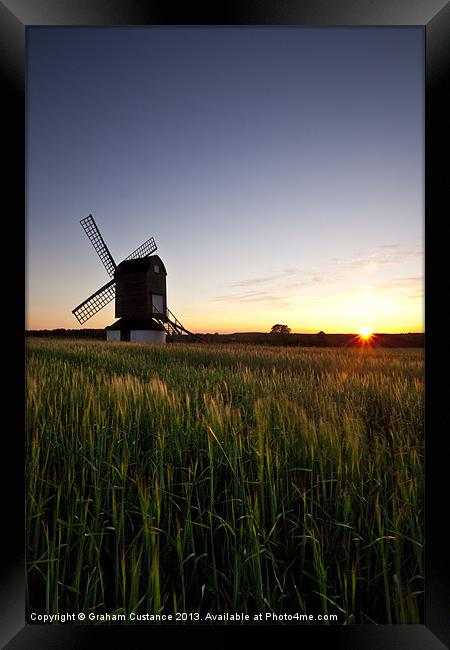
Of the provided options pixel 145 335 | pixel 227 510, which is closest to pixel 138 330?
pixel 145 335

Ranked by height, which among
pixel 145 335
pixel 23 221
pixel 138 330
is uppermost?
pixel 23 221

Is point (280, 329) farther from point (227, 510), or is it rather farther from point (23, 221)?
point (23, 221)

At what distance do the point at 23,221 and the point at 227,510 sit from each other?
1454 millimetres

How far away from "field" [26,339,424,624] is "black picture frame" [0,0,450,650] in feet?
0.20

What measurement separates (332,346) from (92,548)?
1.70 meters

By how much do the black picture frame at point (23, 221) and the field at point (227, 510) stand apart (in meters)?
0.06

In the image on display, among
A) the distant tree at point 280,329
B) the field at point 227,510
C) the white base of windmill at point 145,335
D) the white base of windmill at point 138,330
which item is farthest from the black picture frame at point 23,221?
the white base of windmill at point 145,335

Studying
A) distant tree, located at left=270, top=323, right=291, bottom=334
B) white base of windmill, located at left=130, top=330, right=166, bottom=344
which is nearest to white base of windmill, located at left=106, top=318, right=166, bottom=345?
white base of windmill, located at left=130, top=330, right=166, bottom=344

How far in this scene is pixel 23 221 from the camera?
1385mm

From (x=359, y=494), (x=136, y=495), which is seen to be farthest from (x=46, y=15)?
(x=359, y=494)

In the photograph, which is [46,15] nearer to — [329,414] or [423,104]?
[423,104]

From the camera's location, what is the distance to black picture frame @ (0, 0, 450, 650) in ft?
4.02

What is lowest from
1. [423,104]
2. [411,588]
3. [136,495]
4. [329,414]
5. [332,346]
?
A: [411,588]

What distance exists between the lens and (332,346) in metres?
2.20
